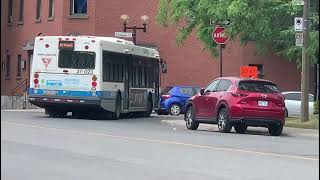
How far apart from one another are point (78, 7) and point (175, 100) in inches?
461

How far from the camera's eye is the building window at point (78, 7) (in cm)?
4066

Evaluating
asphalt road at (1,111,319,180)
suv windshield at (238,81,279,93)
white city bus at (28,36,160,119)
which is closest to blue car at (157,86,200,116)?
white city bus at (28,36,160,119)

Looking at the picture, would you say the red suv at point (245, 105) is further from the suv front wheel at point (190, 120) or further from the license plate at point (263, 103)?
the suv front wheel at point (190, 120)

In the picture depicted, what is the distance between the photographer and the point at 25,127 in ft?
62.1

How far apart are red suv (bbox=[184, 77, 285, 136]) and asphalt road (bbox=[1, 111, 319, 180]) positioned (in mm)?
1281

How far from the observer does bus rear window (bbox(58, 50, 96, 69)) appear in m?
24.0

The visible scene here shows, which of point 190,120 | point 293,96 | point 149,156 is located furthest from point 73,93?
point 149,156

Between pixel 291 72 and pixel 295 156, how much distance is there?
27.9m

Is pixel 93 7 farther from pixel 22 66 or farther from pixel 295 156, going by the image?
pixel 295 156

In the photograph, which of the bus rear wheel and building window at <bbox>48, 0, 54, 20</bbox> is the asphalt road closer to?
the bus rear wheel

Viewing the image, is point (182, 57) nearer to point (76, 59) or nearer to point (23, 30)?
point (23, 30)

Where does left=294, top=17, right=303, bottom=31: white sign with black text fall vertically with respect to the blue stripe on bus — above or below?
above

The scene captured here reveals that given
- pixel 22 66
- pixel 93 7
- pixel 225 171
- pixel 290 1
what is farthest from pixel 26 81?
pixel 225 171

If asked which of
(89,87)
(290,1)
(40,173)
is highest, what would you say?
(290,1)
